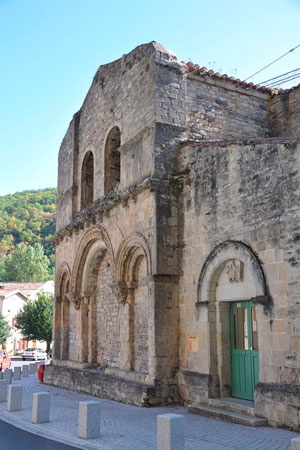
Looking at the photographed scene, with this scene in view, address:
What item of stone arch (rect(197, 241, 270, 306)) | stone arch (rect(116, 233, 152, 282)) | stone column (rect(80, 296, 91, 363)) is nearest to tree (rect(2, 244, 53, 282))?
stone column (rect(80, 296, 91, 363))

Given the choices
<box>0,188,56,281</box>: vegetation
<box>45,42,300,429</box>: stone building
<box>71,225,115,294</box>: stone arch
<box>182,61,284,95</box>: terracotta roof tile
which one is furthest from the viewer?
<box>0,188,56,281</box>: vegetation

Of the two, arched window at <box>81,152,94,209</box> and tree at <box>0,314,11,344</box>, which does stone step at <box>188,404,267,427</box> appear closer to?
arched window at <box>81,152,94,209</box>

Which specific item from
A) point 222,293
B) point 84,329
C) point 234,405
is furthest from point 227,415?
point 84,329

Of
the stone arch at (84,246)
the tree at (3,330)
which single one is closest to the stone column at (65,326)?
the stone arch at (84,246)

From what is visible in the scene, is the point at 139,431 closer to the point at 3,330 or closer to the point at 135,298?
the point at 135,298

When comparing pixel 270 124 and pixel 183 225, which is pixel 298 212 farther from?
pixel 270 124

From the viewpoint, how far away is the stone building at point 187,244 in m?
8.63

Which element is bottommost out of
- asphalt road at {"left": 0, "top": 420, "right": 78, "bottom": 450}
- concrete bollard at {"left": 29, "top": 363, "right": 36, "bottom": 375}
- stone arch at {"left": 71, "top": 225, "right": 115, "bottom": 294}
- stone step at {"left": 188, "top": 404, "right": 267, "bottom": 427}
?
concrete bollard at {"left": 29, "top": 363, "right": 36, "bottom": 375}

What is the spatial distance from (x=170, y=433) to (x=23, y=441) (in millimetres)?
3044

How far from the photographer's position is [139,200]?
40.6 ft

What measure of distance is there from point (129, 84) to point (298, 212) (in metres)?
7.65

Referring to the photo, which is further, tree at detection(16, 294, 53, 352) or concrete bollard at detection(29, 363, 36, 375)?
tree at detection(16, 294, 53, 352)

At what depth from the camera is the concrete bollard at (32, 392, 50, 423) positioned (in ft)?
30.2

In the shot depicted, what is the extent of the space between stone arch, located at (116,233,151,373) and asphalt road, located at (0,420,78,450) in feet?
12.7
